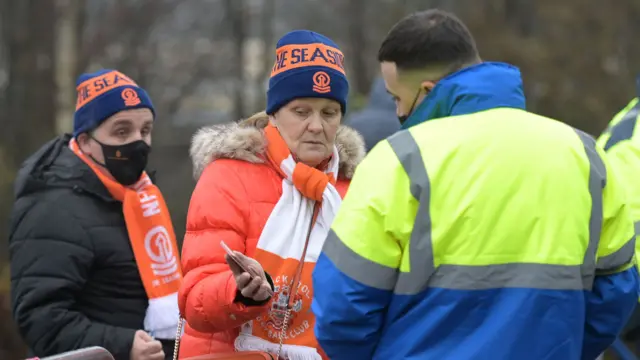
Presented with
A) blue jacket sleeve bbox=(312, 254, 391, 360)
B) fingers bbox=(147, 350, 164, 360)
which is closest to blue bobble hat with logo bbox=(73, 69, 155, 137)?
fingers bbox=(147, 350, 164, 360)

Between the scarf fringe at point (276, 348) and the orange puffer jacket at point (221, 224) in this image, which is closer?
the orange puffer jacket at point (221, 224)

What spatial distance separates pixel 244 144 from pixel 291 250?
41 cm

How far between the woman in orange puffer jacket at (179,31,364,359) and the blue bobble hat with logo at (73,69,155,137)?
3.15 feet

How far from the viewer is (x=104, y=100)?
449 cm

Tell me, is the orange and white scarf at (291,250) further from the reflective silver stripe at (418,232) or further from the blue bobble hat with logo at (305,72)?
the reflective silver stripe at (418,232)

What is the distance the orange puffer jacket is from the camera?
3.19 metres

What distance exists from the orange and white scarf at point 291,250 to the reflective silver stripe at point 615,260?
3.17 ft

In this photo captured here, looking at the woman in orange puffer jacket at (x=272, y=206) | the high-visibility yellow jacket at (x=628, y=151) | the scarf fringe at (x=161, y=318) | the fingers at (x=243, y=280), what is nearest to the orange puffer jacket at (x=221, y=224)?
the woman in orange puffer jacket at (x=272, y=206)

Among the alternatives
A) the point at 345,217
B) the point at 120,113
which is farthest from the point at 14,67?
the point at 345,217

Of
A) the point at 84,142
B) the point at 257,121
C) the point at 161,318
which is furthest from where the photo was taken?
the point at 84,142

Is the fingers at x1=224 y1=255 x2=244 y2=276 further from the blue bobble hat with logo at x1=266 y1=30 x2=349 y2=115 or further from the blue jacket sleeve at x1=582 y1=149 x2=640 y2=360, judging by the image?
the blue jacket sleeve at x1=582 y1=149 x2=640 y2=360

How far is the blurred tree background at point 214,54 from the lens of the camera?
11078 mm

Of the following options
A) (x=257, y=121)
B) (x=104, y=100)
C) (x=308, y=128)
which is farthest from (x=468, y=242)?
(x=104, y=100)

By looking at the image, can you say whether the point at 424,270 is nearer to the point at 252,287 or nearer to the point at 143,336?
the point at 252,287
